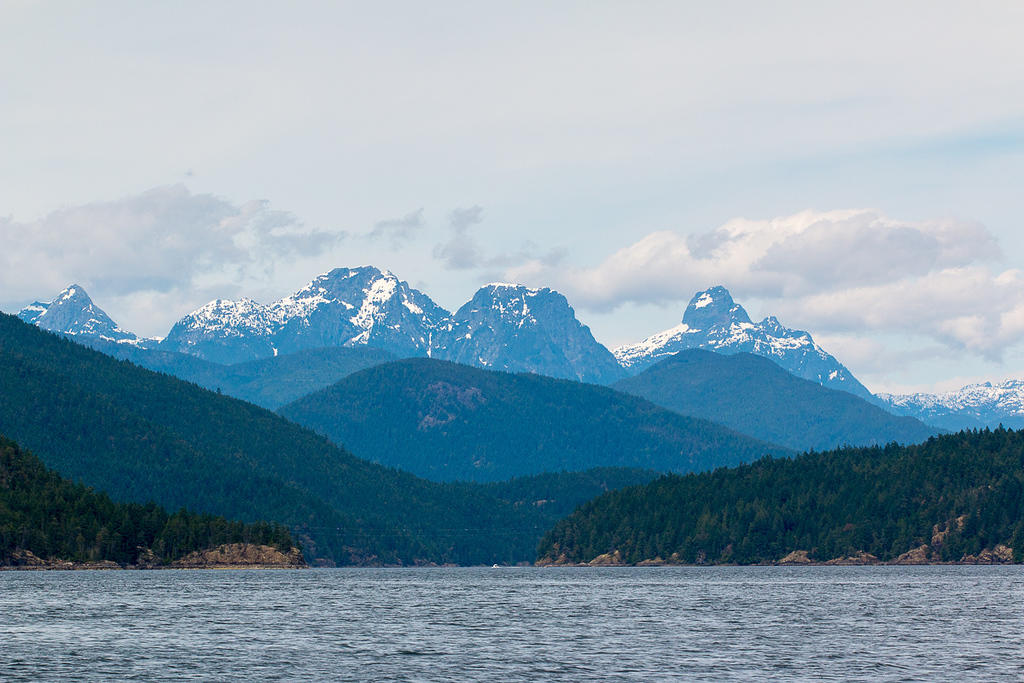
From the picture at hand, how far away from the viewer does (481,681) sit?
10812 centimetres

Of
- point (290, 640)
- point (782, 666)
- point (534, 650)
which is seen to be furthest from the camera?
point (290, 640)

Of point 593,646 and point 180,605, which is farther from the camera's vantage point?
point 180,605

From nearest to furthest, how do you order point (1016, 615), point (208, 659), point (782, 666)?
point (782, 666)
point (208, 659)
point (1016, 615)

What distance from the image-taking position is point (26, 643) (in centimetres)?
13425

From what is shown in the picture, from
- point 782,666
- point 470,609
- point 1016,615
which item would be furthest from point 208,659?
point 1016,615

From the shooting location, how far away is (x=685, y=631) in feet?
500

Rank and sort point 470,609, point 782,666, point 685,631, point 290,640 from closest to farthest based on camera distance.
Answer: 1. point 782,666
2. point 290,640
3. point 685,631
4. point 470,609

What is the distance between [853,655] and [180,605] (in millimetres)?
107954

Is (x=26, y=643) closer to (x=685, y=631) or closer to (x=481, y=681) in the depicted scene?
(x=481, y=681)

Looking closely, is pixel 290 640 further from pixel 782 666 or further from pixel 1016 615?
pixel 1016 615

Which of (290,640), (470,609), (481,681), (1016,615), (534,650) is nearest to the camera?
(481,681)

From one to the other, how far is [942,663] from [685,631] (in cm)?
4004

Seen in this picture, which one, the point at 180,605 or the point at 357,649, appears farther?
the point at 180,605

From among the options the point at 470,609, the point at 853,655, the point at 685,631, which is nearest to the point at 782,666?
the point at 853,655
